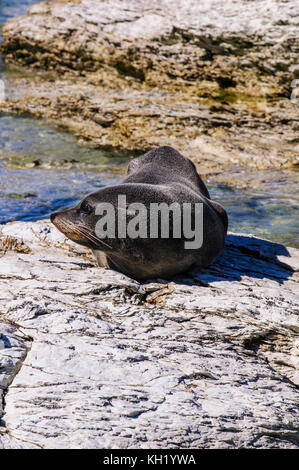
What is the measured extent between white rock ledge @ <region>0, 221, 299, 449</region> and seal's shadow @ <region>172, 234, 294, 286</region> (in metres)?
0.03

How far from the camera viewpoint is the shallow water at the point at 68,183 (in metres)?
8.33

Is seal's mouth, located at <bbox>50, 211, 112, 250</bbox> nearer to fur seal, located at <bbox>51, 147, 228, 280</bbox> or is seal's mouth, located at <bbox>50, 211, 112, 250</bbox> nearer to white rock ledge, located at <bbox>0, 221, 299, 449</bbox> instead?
fur seal, located at <bbox>51, 147, 228, 280</bbox>

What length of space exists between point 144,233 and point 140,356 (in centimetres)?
114

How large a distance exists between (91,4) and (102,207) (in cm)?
1043

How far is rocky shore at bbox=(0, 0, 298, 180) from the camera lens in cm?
1108

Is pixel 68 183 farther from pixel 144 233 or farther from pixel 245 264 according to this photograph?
pixel 144 233

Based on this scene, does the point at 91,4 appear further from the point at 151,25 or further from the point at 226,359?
the point at 226,359

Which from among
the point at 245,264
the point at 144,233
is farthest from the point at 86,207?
the point at 245,264

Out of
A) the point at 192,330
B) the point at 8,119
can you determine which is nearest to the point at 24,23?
the point at 8,119

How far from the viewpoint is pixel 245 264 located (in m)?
6.02

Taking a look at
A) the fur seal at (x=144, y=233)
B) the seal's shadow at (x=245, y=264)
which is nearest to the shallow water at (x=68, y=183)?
the seal's shadow at (x=245, y=264)

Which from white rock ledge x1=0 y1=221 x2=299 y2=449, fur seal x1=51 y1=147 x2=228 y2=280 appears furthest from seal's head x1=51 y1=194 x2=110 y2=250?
white rock ledge x1=0 y1=221 x2=299 y2=449

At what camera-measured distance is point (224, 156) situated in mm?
10734

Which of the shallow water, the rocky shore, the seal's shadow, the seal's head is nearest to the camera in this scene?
the seal's head
